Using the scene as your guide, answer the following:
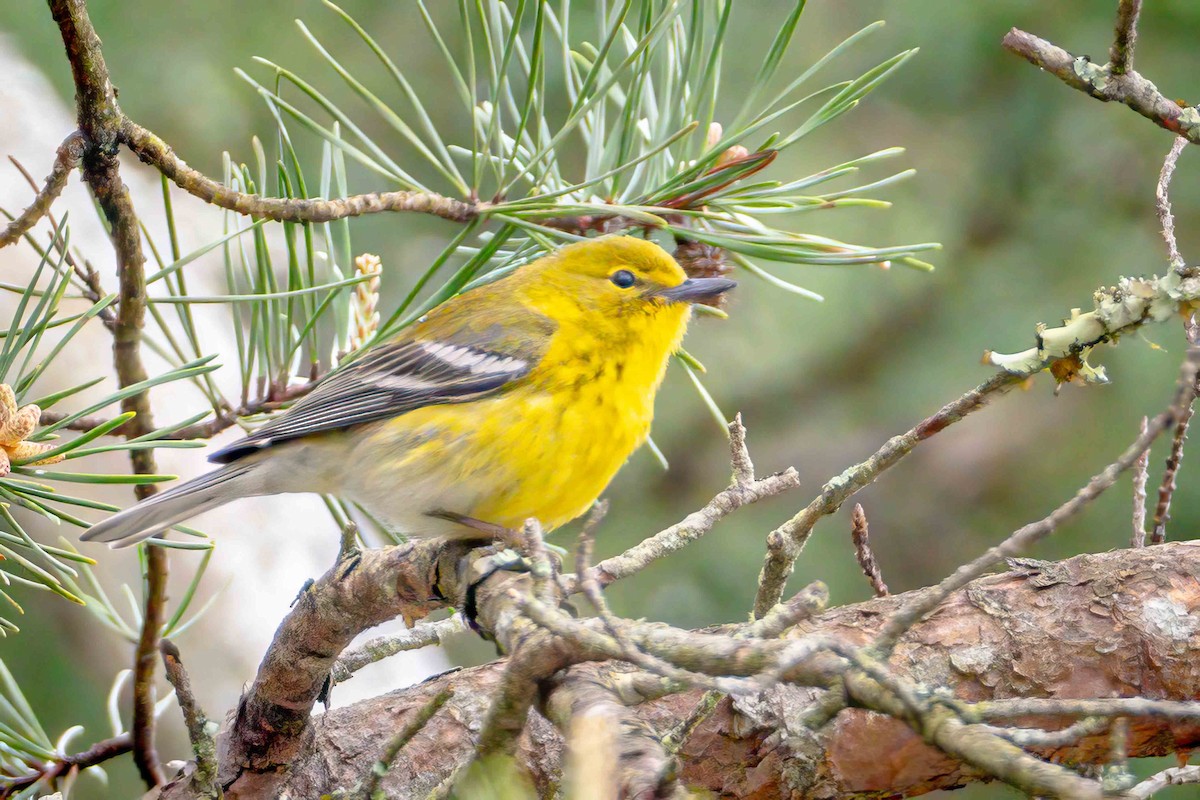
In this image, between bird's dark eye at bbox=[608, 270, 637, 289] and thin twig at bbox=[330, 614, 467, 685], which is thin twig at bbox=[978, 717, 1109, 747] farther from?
bird's dark eye at bbox=[608, 270, 637, 289]

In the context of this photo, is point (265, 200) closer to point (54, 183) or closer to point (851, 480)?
point (54, 183)

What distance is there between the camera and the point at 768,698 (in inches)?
73.1

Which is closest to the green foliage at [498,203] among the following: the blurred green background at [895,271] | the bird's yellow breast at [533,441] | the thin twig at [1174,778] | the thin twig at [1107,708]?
the bird's yellow breast at [533,441]

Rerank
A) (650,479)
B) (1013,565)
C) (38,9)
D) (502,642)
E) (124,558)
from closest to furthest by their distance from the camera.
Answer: (502,642), (1013,565), (124,558), (38,9), (650,479)

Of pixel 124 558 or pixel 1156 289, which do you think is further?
pixel 124 558

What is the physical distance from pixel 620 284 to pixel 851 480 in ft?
4.10

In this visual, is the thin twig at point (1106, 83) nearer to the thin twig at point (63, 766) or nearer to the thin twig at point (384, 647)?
the thin twig at point (384, 647)

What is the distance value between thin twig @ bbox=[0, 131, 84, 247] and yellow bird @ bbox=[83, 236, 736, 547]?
2.10 feet

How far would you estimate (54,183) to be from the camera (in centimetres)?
158

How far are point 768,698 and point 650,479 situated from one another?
328 centimetres

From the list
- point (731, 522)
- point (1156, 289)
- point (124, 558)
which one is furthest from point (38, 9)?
point (1156, 289)

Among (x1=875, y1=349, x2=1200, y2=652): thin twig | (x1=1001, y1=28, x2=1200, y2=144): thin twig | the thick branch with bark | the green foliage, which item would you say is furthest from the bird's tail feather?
(x1=1001, y1=28, x2=1200, y2=144): thin twig

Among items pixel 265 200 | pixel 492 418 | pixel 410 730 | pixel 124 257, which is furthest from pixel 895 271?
pixel 410 730

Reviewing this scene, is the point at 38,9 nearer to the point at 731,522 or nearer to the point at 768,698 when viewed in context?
the point at 731,522
